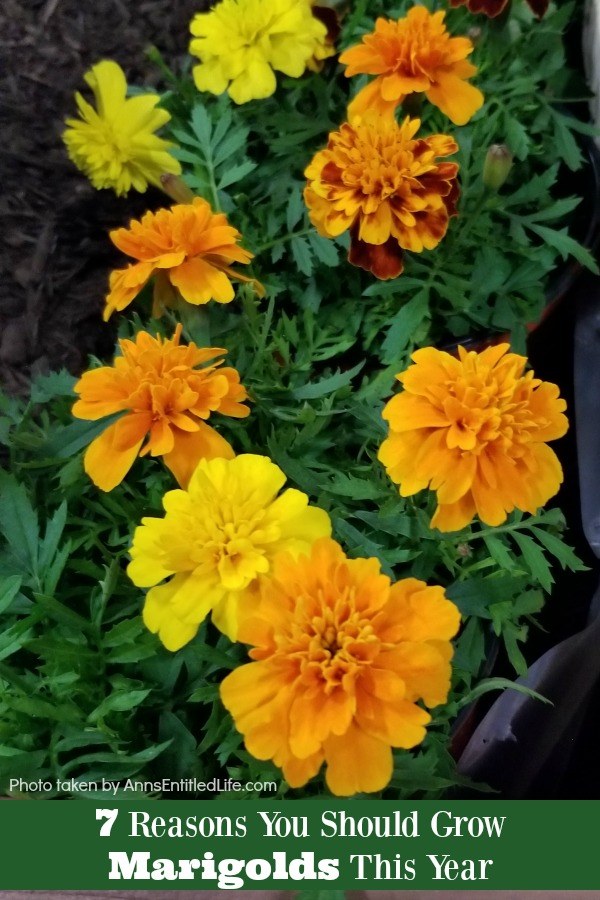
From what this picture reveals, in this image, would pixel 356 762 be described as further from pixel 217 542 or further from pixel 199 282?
pixel 199 282

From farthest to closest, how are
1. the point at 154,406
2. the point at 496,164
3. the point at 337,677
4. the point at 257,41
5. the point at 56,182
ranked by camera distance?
the point at 56,182 → the point at 257,41 → the point at 496,164 → the point at 154,406 → the point at 337,677

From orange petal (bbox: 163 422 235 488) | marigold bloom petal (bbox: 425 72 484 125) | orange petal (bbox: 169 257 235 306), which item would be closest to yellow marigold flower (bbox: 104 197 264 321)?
orange petal (bbox: 169 257 235 306)

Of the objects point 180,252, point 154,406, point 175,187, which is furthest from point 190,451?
point 175,187

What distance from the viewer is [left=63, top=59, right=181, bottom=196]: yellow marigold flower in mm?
778

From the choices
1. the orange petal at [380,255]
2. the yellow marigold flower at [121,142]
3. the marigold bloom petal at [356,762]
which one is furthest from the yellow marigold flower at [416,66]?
the marigold bloom petal at [356,762]

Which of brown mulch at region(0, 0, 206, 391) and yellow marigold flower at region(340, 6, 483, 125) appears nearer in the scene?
yellow marigold flower at region(340, 6, 483, 125)

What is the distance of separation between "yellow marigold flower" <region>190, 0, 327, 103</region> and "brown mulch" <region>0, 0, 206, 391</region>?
280 mm

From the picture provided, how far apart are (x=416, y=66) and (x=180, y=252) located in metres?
0.25

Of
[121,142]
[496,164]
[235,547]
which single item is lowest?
[235,547]

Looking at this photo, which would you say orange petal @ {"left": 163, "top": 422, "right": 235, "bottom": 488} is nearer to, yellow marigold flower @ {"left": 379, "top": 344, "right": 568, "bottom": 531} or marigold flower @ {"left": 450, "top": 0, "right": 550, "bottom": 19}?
yellow marigold flower @ {"left": 379, "top": 344, "right": 568, "bottom": 531}

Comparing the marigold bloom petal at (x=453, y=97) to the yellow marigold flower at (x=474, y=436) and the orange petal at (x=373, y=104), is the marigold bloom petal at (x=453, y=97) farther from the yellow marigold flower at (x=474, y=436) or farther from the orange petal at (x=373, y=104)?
the yellow marigold flower at (x=474, y=436)

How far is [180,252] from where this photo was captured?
52 centimetres

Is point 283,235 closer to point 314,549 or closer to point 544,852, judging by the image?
point 314,549

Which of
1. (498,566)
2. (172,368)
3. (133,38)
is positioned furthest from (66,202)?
(498,566)
